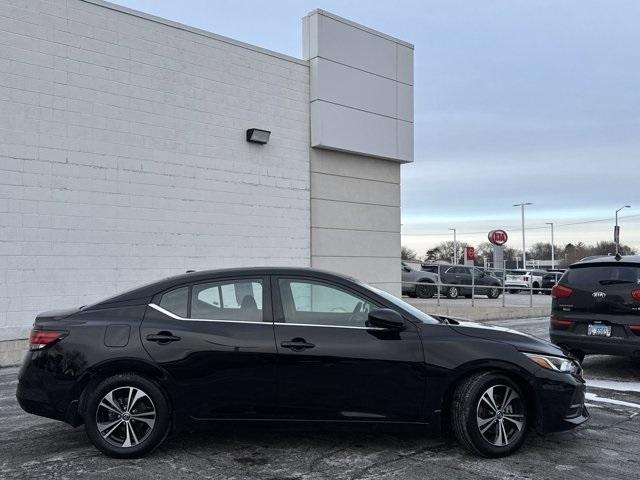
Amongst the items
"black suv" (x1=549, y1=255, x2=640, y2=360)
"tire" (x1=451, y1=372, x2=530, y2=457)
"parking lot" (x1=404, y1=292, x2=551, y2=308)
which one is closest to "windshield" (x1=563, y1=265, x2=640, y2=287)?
"black suv" (x1=549, y1=255, x2=640, y2=360)

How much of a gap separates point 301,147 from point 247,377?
9.61 m

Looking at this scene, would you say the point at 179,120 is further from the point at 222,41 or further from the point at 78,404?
the point at 78,404

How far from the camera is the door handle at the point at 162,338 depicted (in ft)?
15.5

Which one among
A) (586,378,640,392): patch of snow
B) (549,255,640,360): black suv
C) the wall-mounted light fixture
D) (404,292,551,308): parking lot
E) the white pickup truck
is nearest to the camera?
(586,378,640,392): patch of snow

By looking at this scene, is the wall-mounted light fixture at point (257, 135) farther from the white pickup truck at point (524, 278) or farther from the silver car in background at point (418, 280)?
the white pickup truck at point (524, 278)

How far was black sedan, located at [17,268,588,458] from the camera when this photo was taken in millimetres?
4684

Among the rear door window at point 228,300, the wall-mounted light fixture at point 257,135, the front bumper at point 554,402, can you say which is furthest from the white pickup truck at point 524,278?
the rear door window at point 228,300

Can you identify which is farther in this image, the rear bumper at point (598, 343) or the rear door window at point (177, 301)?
the rear bumper at point (598, 343)

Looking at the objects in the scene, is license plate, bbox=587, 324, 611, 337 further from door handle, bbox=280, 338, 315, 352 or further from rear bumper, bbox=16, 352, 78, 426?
rear bumper, bbox=16, 352, 78, 426

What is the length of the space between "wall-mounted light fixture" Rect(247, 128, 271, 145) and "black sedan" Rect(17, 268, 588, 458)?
8.40m

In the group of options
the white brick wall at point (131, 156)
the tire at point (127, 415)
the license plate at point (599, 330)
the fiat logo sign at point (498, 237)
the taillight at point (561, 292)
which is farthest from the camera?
the fiat logo sign at point (498, 237)

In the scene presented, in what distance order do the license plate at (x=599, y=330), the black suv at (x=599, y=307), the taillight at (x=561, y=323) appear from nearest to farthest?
the black suv at (x=599, y=307) < the license plate at (x=599, y=330) < the taillight at (x=561, y=323)

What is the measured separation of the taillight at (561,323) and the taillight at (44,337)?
6470 millimetres

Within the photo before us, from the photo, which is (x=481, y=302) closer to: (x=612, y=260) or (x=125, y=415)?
(x=612, y=260)
